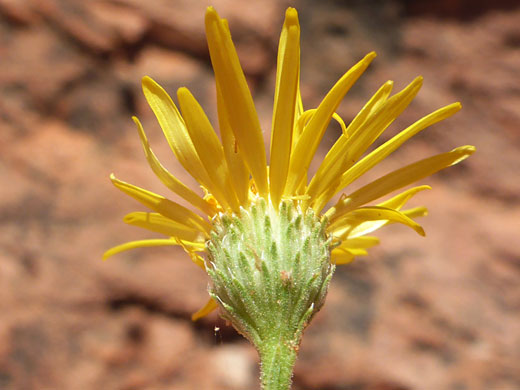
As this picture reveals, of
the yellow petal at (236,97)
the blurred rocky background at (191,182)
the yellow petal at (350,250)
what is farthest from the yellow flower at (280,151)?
the blurred rocky background at (191,182)

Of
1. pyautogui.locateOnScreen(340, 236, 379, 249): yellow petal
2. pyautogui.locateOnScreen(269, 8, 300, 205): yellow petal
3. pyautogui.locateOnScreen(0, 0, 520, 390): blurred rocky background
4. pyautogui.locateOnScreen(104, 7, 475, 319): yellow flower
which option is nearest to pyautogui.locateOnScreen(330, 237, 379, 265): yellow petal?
pyautogui.locateOnScreen(340, 236, 379, 249): yellow petal

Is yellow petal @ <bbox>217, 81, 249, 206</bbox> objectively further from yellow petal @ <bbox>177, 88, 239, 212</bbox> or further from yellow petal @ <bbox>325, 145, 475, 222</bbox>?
yellow petal @ <bbox>325, 145, 475, 222</bbox>

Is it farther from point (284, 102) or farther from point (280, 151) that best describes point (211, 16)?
point (280, 151)

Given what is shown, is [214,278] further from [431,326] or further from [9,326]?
[431,326]

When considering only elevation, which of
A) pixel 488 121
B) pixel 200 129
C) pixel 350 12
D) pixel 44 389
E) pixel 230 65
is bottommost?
pixel 44 389

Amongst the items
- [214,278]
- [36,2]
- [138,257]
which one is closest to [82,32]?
[36,2]

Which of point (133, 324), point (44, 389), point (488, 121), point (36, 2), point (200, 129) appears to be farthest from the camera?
point (488, 121)

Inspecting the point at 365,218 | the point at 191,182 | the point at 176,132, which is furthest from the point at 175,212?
the point at 191,182
